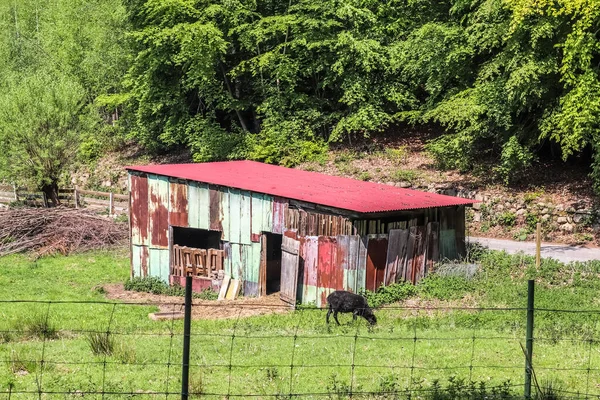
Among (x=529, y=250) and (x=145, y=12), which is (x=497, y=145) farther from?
(x=145, y=12)

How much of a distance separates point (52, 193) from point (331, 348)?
28721 mm

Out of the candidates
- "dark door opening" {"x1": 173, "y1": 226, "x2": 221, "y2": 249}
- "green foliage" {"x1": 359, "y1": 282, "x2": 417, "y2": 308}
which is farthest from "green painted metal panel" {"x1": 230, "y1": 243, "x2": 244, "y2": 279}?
"green foliage" {"x1": 359, "y1": 282, "x2": 417, "y2": 308}

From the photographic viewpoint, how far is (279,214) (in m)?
22.9

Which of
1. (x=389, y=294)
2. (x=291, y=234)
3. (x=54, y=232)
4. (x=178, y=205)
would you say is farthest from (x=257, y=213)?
(x=54, y=232)

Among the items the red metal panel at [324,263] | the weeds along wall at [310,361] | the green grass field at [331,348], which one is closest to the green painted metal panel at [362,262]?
the red metal panel at [324,263]

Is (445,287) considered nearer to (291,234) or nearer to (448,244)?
(448,244)

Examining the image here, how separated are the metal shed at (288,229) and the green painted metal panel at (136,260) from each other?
34 mm

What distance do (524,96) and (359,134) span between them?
50.7 feet

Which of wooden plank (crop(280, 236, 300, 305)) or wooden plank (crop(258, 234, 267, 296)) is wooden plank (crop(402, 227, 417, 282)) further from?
wooden plank (crop(258, 234, 267, 296))

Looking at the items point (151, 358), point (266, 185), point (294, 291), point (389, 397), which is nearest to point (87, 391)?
point (151, 358)

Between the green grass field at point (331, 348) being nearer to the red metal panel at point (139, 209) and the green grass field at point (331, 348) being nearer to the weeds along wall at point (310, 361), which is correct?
the weeds along wall at point (310, 361)

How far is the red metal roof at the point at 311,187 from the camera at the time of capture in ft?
72.6

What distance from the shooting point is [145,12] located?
44.0 m

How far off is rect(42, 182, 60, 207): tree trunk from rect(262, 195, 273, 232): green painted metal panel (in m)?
19.8
